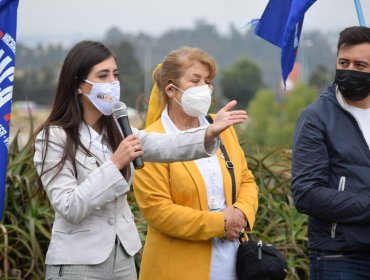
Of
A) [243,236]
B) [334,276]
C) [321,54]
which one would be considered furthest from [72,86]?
[321,54]

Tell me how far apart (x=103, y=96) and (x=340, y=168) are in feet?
4.23

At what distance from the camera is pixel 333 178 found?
484cm

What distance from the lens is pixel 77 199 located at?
168 inches

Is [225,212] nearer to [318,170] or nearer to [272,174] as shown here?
[318,170]

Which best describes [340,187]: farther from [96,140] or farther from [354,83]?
[96,140]

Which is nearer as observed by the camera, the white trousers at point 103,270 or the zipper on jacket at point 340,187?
the white trousers at point 103,270

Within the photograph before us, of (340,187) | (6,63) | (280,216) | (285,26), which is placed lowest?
(280,216)

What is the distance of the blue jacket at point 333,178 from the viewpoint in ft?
15.5

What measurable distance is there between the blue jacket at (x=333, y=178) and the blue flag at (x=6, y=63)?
1.67 m

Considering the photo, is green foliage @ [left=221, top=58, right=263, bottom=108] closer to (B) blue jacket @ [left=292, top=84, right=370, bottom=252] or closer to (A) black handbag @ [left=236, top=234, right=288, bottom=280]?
(A) black handbag @ [left=236, top=234, right=288, bottom=280]

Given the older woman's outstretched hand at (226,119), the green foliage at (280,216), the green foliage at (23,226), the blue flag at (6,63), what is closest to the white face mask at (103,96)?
the older woman's outstretched hand at (226,119)

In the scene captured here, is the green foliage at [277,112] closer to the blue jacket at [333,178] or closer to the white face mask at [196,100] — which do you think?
the white face mask at [196,100]

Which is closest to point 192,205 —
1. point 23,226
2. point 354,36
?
point 354,36

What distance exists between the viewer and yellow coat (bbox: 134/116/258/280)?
199 inches
